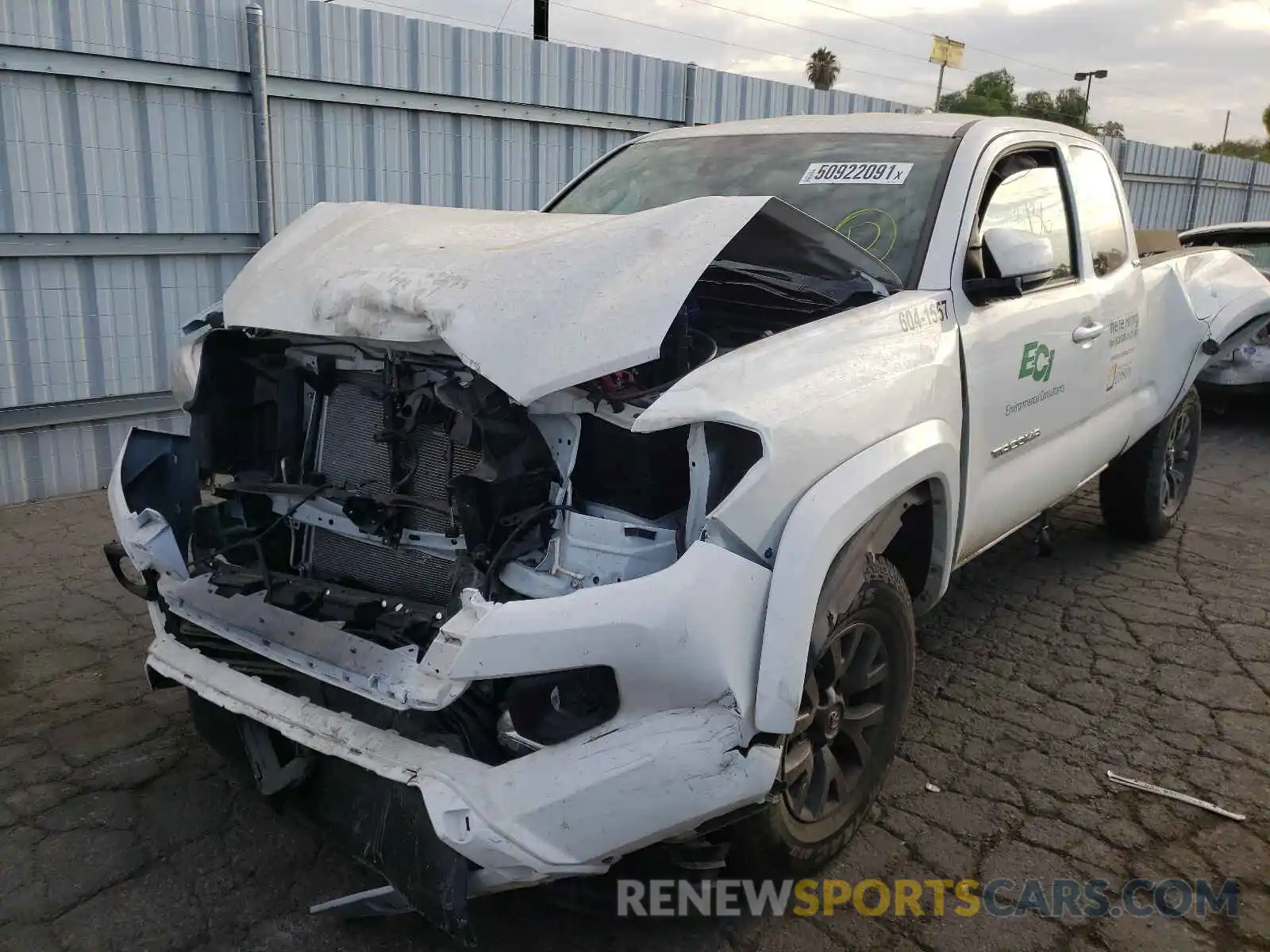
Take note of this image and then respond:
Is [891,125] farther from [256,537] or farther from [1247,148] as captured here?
[1247,148]

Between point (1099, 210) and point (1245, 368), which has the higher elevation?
point (1099, 210)

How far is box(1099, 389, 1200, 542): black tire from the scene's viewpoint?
5.11 m

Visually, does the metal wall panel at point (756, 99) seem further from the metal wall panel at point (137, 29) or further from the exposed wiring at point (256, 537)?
the exposed wiring at point (256, 537)

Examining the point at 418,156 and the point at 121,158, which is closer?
the point at 121,158

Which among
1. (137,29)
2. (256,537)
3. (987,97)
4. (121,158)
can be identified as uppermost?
(987,97)

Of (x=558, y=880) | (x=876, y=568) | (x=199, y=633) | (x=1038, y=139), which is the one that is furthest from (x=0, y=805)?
(x=1038, y=139)

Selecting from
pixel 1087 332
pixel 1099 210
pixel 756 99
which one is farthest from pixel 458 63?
pixel 1087 332

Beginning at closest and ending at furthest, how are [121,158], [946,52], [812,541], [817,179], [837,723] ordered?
[812,541] → [837,723] → [817,179] → [121,158] → [946,52]

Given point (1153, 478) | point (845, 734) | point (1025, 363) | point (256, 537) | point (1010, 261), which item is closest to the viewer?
point (845, 734)

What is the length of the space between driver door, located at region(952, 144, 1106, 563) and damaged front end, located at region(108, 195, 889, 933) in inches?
21.2

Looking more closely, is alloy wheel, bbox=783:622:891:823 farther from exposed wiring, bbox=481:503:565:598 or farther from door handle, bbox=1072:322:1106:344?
door handle, bbox=1072:322:1106:344

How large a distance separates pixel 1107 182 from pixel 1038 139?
86 cm

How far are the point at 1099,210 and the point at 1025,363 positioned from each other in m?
1.29

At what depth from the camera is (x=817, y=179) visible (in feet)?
11.6
